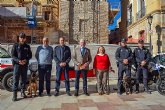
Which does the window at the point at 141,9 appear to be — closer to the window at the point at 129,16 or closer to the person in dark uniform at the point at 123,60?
the window at the point at 129,16

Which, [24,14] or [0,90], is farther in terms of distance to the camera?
[24,14]

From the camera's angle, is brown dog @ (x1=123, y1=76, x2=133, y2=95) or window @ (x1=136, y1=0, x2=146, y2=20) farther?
window @ (x1=136, y1=0, x2=146, y2=20)

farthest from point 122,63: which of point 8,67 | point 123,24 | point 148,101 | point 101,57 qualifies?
point 123,24

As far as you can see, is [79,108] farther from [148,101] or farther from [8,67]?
[8,67]

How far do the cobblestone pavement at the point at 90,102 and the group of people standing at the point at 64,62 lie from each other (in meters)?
0.45

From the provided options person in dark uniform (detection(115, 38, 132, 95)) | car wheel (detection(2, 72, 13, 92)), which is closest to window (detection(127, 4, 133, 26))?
person in dark uniform (detection(115, 38, 132, 95))

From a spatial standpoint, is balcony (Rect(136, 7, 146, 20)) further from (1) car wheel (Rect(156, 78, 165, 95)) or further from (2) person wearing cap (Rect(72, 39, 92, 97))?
(2) person wearing cap (Rect(72, 39, 92, 97))

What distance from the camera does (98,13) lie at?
116 ft

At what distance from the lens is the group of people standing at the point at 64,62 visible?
10781mm

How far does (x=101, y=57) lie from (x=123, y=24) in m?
28.8

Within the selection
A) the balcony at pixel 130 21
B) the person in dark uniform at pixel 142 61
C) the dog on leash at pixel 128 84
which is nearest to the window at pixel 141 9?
the balcony at pixel 130 21

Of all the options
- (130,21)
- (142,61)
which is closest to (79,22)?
(130,21)

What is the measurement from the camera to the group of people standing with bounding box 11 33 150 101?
35.4 feet

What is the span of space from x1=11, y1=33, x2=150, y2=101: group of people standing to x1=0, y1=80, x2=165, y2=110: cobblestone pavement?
1.46 ft
